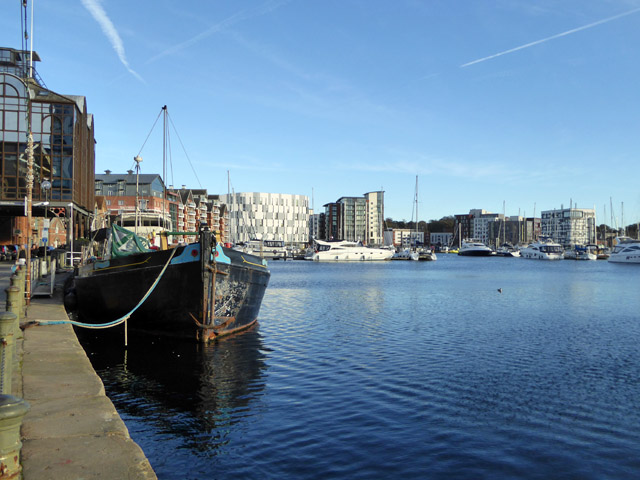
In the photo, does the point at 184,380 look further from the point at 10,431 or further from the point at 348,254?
the point at 348,254

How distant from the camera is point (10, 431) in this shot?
4.29m

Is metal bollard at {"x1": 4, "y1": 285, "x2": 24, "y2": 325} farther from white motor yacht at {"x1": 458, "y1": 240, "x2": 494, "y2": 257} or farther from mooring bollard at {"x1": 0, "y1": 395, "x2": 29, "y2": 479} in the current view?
white motor yacht at {"x1": 458, "y1": 240, "x2": 494, "y2": 257}

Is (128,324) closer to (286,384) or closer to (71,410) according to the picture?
(286,384)

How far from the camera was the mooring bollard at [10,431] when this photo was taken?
4172mm

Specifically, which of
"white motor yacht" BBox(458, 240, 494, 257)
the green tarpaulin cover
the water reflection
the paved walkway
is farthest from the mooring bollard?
"white motor yacht" BBox(458, 240, 494, 257)

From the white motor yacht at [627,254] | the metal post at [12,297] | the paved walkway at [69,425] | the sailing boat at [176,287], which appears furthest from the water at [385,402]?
the white motor yacht at [627,254]

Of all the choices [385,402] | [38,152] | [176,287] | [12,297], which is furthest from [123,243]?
[38,152]

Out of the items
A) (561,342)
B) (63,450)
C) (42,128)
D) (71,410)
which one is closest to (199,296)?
(71,410)

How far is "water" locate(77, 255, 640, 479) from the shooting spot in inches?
377

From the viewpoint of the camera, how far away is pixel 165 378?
49.6 ft

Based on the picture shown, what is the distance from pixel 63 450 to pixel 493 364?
14.6 meters

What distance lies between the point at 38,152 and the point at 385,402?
50425 mm

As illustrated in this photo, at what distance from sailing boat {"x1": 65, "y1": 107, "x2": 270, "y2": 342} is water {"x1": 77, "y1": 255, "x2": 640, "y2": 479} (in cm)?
99

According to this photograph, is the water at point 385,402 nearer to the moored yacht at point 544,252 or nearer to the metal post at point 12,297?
the metal post at point 12,297
